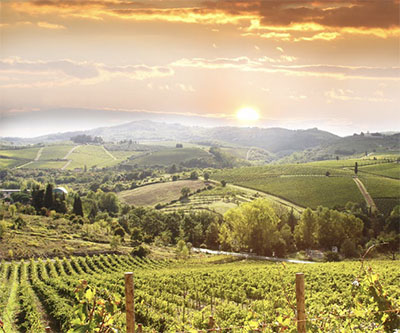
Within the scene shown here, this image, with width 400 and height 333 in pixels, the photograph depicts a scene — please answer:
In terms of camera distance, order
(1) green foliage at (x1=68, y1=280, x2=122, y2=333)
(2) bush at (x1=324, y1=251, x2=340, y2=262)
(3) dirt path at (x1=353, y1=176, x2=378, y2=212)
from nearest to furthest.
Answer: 1. (1) green foliage at (x1=68, y1=280, x2=122, y2=333)
2. (2) bush at (x1=324, y1=251, x2=340, y2=262)
3. (3) dirt path at (x1=353, y1=176, x2=378, y2=212)

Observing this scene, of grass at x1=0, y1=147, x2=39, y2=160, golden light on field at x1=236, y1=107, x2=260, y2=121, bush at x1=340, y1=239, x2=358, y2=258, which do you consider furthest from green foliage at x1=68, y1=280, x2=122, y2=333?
grass at x1=0, y1=147, x2=39, y2=160

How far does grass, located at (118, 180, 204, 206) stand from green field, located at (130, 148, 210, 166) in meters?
38.8

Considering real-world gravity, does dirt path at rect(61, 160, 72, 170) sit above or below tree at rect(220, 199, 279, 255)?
above

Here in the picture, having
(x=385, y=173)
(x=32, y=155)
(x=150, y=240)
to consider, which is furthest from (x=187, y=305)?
(x=32, y=155)

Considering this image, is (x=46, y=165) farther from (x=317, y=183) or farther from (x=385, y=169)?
(x=385, y=169)

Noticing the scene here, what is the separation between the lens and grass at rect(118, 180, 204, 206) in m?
58.3

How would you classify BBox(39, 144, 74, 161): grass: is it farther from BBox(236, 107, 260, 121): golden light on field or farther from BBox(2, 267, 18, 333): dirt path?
BBox(2, 267, 18, 333): dirt path

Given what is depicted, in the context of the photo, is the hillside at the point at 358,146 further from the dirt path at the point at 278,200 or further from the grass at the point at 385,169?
the dirt path at the point at 278,200

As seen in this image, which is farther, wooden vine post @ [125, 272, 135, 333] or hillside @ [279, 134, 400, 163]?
hillside @ [279, 134, 400, 163]

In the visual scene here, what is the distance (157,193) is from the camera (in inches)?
2384

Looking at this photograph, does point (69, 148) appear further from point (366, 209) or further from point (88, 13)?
point (88, 13)

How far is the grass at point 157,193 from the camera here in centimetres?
5831

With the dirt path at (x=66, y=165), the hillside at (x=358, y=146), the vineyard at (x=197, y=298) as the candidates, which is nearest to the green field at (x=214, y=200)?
the vineyard at (x=197, y=298)

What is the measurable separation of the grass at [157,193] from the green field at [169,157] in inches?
1526
